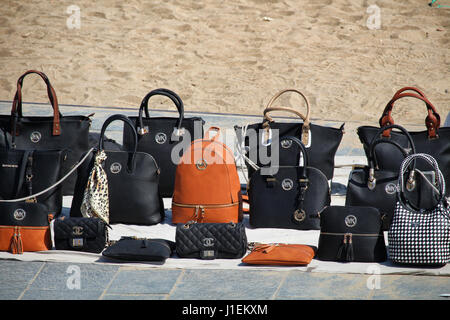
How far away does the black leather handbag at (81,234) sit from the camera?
12.8 ft

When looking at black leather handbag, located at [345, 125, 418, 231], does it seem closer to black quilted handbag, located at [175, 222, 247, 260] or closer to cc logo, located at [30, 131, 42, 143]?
black quilted handbag, located at [175, 222, 247, 260]

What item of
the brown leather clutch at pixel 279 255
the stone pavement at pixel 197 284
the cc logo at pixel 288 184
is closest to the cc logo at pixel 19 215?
the stone pavement at pixel 197 284

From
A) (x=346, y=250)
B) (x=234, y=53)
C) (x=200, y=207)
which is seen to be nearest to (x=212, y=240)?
(x=200, y=207)

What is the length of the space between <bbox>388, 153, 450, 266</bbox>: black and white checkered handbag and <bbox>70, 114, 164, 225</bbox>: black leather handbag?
1.71 metres

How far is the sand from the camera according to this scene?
10.1 meters

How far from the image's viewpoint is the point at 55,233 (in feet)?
13.0

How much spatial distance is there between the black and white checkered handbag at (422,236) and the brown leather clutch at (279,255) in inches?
20.0

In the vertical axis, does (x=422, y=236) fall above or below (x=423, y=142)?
below

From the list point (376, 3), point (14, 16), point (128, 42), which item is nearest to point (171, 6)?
point (128, 42)

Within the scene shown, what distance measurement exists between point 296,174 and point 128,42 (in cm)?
800

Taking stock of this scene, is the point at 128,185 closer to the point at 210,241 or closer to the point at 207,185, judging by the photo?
the point at 207,185

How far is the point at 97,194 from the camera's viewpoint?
432 cm

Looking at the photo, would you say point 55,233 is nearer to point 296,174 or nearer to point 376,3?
point 296,174

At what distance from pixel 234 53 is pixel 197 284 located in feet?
27.5
